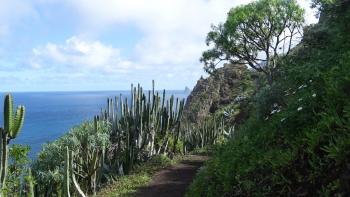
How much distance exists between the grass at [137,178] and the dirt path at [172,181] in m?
0.27

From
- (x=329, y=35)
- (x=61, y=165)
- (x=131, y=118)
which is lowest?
(x=61, y=165)

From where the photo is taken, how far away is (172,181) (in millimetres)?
14273

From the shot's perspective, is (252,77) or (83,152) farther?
(252,77)

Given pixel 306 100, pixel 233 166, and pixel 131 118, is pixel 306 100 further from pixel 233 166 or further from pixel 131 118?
pixel 131 118

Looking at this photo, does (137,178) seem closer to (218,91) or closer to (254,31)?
(254,31)

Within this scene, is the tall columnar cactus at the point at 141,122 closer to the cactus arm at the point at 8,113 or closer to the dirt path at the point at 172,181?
the dirt path at the point at 172,181

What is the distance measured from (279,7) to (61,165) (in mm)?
13760

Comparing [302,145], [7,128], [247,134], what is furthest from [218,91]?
[302,145]

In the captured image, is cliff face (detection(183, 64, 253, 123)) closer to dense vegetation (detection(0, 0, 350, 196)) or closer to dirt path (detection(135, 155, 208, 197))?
dense vegetation (detection(0, 0, 350, 196))

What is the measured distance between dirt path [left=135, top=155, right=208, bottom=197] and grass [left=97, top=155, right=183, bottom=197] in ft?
0.88

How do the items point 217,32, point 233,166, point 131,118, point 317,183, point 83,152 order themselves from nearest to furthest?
point 317,183, point 233,166, point 83,152, point 131,118, point 217,32

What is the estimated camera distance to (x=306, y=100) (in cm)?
568

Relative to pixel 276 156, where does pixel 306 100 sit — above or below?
above

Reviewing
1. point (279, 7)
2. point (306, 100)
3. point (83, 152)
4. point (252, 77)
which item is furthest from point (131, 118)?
point (252, 77)
